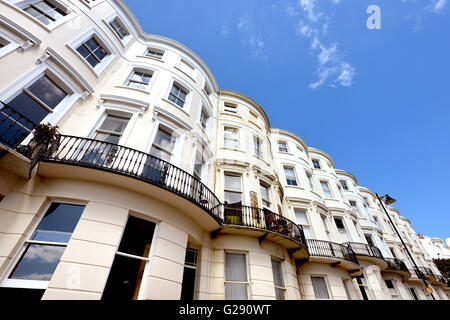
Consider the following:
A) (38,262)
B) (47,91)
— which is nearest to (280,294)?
(38,262)

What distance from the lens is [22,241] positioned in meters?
4.55

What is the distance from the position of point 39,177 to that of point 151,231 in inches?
132

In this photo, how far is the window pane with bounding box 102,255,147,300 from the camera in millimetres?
4729

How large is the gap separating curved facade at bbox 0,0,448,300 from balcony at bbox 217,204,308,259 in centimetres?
7

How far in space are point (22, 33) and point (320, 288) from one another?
16.6 metres

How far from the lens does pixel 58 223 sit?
5.02 m

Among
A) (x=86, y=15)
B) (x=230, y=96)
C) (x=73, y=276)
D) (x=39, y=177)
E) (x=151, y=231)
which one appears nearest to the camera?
(x=73, y=276)

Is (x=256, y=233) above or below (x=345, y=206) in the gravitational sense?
below

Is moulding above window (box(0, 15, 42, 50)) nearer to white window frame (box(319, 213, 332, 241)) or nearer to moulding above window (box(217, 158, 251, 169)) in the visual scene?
moulding above window (box(217, 158, 251, 169))

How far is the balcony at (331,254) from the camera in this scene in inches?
421

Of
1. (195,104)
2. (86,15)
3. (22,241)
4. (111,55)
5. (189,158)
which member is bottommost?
(22,241)

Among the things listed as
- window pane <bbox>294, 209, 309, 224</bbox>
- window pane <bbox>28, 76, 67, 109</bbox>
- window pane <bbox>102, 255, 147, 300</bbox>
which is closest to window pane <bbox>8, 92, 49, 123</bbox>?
window pane <bbox>28, 76, 67, 109</bbox>

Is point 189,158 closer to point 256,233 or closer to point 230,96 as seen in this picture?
point 256,233

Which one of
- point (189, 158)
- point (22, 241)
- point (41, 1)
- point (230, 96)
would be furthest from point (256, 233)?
point (41, 1)
